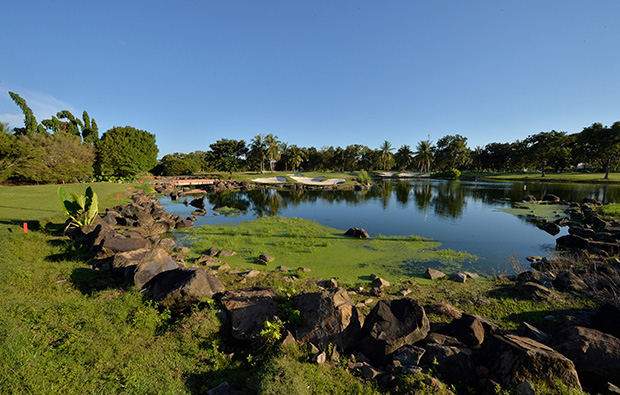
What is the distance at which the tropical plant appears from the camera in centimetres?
1323

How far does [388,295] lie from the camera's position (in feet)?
27.7

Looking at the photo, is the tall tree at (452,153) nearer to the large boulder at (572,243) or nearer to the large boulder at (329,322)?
the large boulder at (572,243)

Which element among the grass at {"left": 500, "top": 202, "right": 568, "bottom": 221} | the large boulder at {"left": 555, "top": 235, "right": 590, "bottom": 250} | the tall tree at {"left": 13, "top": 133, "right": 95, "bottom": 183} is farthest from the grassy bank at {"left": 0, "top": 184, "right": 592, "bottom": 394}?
the tall tree at {"left": 13, "top": 133, "right": 95, "bottom": 183}

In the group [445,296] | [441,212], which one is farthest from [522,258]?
[441,212]

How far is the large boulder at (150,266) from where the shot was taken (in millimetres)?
7596

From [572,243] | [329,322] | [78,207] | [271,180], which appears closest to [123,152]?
[271,180]

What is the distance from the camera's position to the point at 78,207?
1346 centimetres

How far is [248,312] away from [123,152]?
65.5 meters

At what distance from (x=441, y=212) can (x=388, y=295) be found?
2187 centimetres

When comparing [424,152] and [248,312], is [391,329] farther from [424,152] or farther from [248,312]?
[424,152]

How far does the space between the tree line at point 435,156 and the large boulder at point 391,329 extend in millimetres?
82786

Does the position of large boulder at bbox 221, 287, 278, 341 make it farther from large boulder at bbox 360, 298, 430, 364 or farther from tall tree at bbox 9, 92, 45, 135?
tall tree at bbox 9, 92, 45, 135

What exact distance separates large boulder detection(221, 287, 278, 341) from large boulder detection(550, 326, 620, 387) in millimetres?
5934

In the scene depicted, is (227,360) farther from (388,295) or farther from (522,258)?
(522,258)
